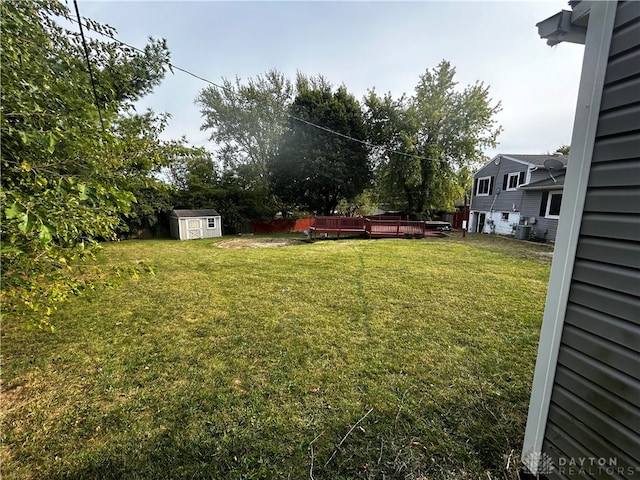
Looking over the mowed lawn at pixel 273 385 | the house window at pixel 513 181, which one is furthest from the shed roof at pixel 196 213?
the house window at pixel 513 181

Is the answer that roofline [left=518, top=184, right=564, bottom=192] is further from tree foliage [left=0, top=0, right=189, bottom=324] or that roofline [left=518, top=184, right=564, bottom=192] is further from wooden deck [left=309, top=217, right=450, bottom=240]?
tree foliage [left=0, top=0, right=189, bottom=324]

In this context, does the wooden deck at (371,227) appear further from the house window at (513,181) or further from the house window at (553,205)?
the house window at (513,181)

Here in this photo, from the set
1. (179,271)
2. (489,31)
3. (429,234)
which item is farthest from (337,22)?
(429,234)

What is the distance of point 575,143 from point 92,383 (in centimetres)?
423

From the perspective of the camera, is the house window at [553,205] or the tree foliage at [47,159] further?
the house window at [553,205]

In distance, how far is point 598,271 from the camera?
4.13ft

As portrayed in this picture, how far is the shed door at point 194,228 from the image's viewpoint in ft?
48.9

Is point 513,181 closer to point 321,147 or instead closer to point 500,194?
point 500,194

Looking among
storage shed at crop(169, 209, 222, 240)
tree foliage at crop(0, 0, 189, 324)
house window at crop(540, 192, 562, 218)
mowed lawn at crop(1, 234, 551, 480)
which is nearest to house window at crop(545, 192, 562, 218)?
house window at crop(540, 192, 562, 218)

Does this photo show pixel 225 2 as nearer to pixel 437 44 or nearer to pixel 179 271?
pixel 437 44

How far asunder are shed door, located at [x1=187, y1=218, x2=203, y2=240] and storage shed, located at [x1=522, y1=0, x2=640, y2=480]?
630 inches

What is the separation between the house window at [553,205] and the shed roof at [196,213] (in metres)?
17.3

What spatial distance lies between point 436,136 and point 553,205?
7966 mm

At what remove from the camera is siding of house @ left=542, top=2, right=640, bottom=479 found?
3.74 feet
